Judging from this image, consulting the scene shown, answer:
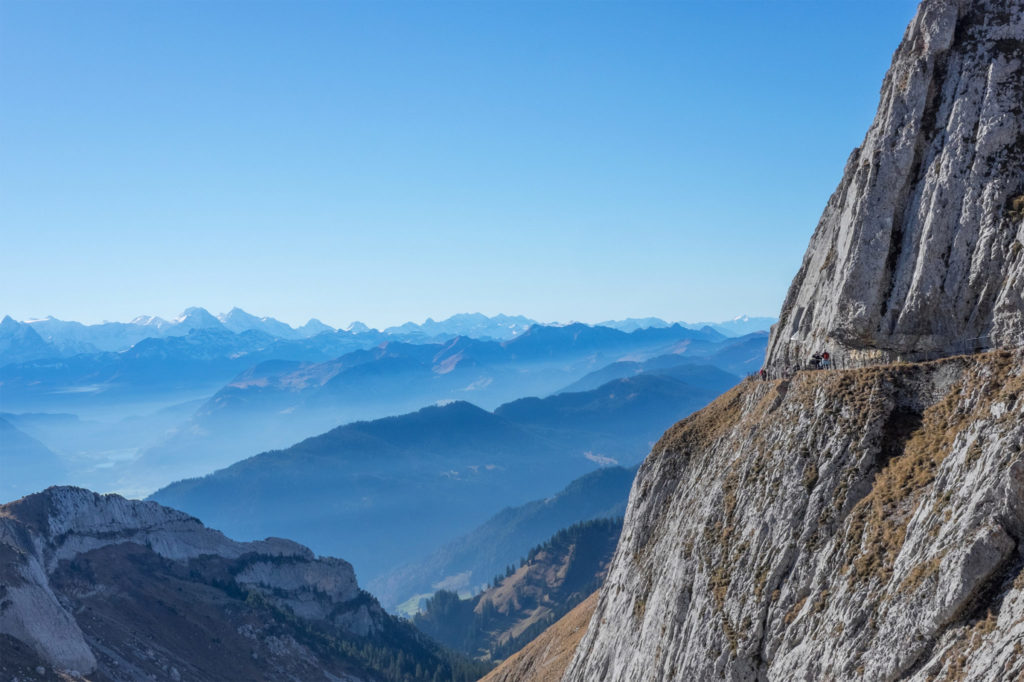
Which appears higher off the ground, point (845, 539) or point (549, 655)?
point (845, 539)

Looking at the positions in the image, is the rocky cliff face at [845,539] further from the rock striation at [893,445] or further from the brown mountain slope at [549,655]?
the brown mountain slope at [549,655]

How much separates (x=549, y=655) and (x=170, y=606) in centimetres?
8639

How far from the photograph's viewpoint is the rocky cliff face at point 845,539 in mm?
25328

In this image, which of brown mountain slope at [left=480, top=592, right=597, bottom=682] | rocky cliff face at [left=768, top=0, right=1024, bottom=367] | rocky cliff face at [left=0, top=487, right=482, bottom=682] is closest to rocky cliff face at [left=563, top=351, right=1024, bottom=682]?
rocky cliff face at [left=768, top=0, right=1024, bottom=367]

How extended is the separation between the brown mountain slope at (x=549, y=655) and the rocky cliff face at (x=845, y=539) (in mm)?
19949

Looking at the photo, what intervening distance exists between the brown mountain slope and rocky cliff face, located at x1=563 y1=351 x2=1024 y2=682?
19949 mm

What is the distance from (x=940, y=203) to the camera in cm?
3744

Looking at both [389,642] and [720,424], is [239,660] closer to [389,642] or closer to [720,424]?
[389,642]

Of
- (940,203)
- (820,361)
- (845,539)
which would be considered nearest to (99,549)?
(820,361)

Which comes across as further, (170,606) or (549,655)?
(170,606)

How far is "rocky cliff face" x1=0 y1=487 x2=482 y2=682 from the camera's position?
9338cm

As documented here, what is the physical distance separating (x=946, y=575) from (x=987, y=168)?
21.1 m

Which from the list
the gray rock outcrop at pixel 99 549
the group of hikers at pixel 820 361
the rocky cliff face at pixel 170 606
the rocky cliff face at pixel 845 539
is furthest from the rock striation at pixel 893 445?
the gray rock outcrop at pixel 99 549

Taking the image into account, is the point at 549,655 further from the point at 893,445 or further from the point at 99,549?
the point at 99,549
